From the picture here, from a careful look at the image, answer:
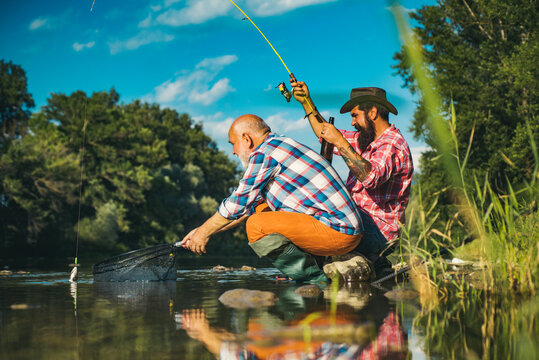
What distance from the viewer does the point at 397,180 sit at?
5.50 m

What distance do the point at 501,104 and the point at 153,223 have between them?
979 inches

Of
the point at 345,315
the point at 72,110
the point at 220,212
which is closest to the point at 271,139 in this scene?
the point at 220,212

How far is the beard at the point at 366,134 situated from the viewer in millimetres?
5839

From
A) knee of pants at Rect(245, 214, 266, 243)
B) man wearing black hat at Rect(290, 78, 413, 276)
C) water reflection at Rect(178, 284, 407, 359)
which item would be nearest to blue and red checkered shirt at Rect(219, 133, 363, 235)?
knee of pants at Rect(245, 214, 266, 243)

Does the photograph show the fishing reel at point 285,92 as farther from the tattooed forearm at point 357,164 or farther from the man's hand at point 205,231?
the man's hand at point 205,231

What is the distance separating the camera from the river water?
7.11ft

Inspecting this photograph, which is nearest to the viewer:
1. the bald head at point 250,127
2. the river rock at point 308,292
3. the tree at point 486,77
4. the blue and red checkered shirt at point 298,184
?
the river rock at point 308,292

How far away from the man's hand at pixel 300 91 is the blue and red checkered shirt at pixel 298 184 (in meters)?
0.93

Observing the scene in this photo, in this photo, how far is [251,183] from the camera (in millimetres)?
4762

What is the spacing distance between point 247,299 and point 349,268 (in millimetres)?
1783

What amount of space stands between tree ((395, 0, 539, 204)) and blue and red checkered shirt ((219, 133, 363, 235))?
15.1m

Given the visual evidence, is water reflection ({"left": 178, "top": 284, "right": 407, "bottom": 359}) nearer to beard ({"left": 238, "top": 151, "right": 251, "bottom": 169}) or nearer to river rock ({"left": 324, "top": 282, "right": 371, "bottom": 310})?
river rock ({"left": 324, "top": 282, "right": 371, "bottom": 310})

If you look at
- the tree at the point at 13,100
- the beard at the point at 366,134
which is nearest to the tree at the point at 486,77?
the beard at the point at 366,134

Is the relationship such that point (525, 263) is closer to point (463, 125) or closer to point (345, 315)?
point (345, 315)
